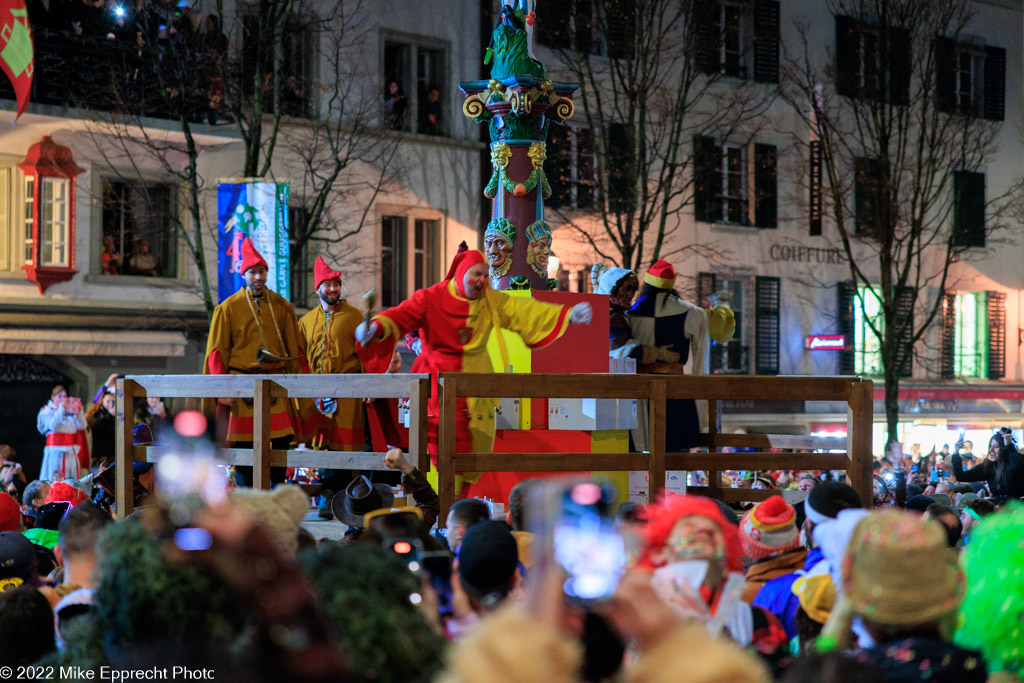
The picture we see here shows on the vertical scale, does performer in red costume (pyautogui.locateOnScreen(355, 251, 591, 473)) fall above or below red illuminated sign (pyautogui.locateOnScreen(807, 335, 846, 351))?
below

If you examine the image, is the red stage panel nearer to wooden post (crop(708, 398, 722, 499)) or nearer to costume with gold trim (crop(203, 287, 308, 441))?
wooden post (crop(708, 398, 722, 499))

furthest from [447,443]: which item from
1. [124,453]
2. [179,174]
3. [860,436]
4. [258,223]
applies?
[179,174]

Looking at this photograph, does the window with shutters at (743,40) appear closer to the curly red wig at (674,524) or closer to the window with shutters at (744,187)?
the window with shutters at (744,187)

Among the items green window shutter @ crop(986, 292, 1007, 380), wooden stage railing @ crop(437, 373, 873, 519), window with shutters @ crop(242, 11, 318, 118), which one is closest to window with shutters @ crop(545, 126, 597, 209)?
window with shutters @ crop(242, 11, 318, 118)

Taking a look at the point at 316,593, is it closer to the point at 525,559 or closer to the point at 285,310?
the point at 525,559

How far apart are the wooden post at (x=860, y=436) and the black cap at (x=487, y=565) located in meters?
4.49

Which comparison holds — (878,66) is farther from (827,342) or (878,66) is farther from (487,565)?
(487,565)

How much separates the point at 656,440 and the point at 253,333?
3.70 metres

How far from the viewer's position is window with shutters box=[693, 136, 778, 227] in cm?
2530

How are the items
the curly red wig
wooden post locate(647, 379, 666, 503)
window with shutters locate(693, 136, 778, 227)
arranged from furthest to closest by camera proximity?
window with shutters locate(693, 136, 778, 227) < wooden post locate(647, 379, 666, 503) < the curly red wig

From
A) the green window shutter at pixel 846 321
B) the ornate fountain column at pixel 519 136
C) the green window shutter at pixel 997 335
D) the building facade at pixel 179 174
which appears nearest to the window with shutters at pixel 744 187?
the green window shutter at pixel 846 321

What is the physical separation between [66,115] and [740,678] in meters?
18.3

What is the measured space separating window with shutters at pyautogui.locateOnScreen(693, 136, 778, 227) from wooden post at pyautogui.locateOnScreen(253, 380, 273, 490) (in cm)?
1828

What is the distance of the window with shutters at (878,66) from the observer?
969 inches
